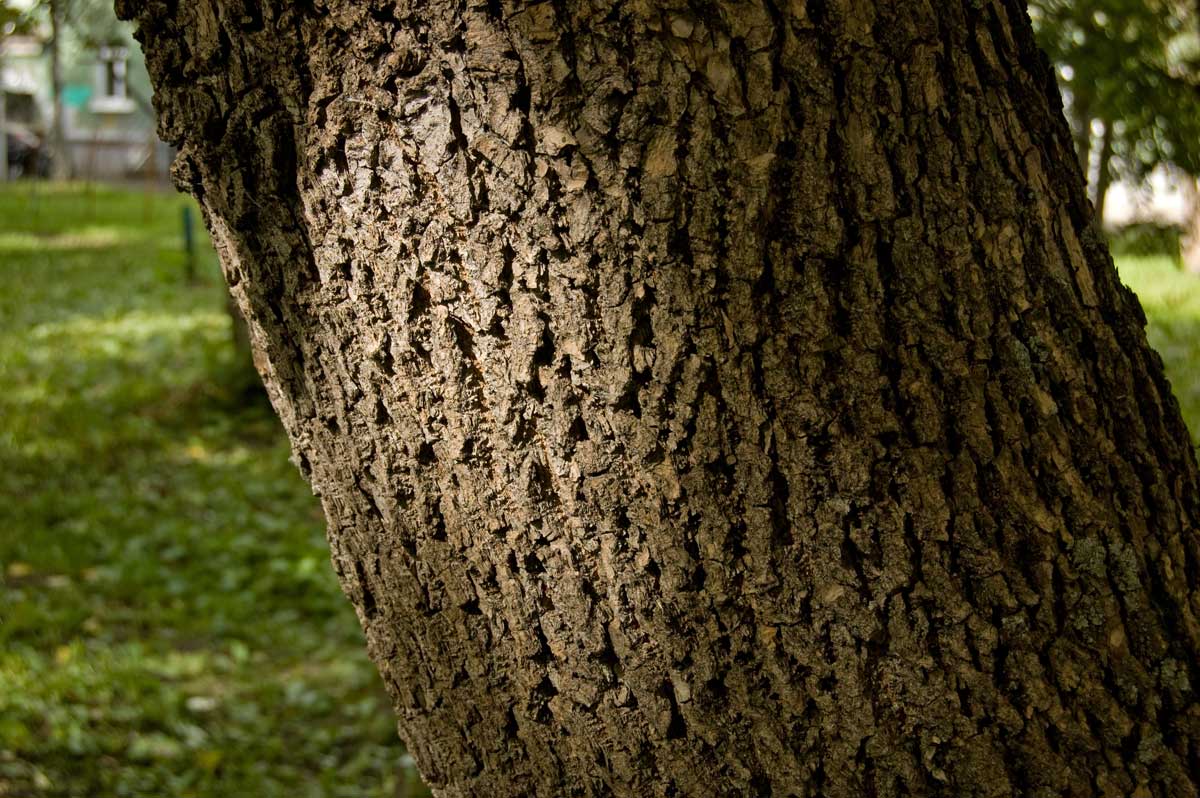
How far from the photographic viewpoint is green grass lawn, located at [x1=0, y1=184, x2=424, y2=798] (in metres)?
3.67

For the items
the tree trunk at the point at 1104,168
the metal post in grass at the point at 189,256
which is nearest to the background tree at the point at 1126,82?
the tree trunk at the point at 1104,168

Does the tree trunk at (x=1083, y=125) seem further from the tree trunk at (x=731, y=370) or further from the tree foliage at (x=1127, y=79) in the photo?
the tree trunk at (x=731, y=370)

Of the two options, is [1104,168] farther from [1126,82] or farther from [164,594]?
[164,594]

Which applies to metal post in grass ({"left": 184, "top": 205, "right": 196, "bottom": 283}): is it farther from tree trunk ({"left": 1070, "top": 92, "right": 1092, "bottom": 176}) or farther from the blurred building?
the blurred building

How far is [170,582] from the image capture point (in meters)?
5.04

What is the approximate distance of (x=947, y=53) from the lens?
40.9 inches

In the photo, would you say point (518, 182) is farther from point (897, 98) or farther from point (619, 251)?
point (897, 98)

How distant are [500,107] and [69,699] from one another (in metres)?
3.73

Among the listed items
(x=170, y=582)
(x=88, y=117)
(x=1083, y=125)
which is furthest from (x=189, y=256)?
(x=88, y=117)

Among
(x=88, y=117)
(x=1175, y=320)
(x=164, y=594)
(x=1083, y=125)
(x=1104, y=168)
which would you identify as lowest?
(x=164, y=594)

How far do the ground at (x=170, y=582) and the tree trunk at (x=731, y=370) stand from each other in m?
2.74

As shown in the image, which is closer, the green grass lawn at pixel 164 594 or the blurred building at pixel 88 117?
the green grass lawn at pixel 164 594

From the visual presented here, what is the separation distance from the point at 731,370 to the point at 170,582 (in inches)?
181

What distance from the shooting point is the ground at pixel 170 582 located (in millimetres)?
3684
